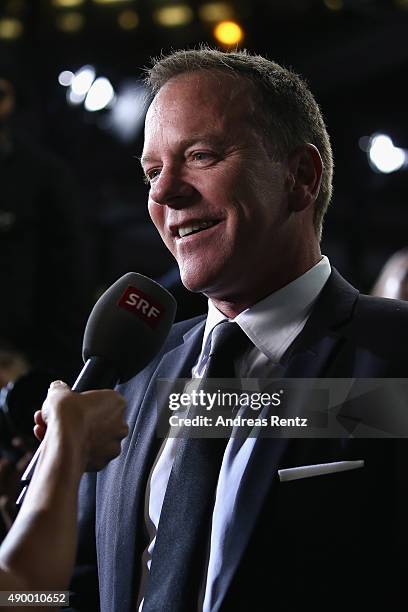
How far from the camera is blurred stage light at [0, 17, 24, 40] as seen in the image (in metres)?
5.18

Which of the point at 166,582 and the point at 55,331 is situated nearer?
the point at 166,582

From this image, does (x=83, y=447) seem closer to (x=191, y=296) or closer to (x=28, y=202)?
(x=191, y=296)

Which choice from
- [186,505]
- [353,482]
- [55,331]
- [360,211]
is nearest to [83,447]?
[186,505]

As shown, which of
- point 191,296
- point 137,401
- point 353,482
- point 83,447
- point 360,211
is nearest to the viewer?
point 83,447

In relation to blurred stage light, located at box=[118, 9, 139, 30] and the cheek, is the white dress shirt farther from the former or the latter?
blurred stage light, located at box=[118, 9, 139, 30]

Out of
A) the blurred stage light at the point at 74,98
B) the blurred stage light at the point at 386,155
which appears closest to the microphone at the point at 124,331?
the blurred stage light at the point at 74,98

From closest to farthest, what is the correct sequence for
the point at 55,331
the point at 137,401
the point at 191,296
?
the point at 137,401 < the point at 191,296 < the point at 55,331

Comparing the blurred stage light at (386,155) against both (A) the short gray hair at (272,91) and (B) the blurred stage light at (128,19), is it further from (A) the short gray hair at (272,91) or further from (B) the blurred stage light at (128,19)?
(A) the short gray hair at (272,91)

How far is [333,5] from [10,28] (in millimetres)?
1810

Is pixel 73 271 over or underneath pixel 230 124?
over

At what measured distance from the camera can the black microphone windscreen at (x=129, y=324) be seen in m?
1.36

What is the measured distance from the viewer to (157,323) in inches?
56.1

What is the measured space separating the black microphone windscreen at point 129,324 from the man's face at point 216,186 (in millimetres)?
90

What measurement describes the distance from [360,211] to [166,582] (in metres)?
5.25
